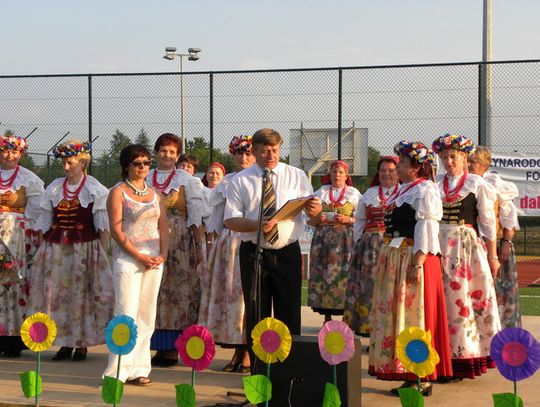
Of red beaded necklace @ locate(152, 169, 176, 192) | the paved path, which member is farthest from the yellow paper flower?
red beaded necklace @ locate(152, 169, 176, 192)

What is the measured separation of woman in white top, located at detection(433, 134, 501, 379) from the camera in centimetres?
648

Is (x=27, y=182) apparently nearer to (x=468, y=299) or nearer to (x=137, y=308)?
(x=137, y=308)

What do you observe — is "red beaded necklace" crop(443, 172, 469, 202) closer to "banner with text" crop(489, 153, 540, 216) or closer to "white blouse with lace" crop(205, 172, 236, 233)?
"white blouse with lace" crop(205, 172, 236, 233)

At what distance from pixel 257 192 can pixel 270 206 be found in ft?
0.67

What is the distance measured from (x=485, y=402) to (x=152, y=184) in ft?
9.65

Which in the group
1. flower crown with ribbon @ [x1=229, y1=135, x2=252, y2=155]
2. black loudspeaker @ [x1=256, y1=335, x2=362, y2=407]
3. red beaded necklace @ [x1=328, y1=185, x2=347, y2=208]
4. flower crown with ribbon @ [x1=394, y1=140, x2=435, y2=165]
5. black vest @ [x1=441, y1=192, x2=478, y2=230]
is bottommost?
black loudspeaker @ [x1=256, y1=335, x2=362, y2=407]

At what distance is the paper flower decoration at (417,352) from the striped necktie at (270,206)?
4.43ft

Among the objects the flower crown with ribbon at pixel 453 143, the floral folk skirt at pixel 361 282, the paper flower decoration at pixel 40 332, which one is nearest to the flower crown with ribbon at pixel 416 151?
the flower crown with ribbon at pixel 453 143

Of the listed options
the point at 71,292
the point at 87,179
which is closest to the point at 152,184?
the point at 87,179

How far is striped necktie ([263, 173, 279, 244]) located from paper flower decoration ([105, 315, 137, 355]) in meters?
1.01

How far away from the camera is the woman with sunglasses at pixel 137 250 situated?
252 inches

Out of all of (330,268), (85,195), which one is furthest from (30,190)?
(330,268)

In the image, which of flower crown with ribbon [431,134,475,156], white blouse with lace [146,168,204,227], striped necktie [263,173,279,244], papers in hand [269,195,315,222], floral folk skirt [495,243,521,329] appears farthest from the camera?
floral folk skirt [495,243,521,329]

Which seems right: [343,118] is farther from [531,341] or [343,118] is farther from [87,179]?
[531,341]
